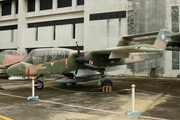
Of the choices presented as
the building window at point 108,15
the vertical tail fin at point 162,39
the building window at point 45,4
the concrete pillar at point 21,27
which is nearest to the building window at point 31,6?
the concrete pillar at point 21,27

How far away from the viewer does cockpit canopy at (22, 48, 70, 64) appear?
11.3 m

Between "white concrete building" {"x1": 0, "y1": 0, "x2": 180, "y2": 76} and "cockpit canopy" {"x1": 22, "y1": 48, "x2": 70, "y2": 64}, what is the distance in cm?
1507

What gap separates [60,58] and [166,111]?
706cm

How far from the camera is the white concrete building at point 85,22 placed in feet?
77.1

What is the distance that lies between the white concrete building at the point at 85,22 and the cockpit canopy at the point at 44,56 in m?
15.1

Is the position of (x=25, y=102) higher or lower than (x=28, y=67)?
lower

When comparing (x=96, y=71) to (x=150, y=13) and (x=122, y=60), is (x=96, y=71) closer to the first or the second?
(x=122, y=60)

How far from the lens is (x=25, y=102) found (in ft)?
27.1

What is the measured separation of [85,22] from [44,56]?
17380mm

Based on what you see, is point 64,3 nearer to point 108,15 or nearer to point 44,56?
point 108,15

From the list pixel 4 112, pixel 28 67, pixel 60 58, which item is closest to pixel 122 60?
pixel 60 58

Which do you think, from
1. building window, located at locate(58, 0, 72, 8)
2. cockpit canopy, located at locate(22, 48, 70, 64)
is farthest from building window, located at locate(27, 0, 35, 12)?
cockpit canopy, located at locate(22, 48, 70, 64)

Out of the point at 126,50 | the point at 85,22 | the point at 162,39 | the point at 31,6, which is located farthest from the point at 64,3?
the point at 126,50

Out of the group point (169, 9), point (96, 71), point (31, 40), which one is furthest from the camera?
point (31, 40)
